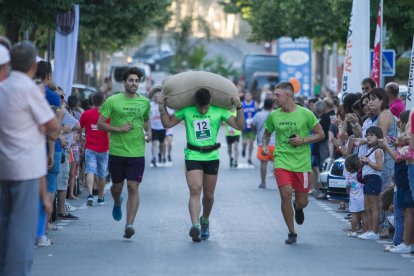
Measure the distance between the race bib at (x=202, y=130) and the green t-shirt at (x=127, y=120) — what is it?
2.27ft

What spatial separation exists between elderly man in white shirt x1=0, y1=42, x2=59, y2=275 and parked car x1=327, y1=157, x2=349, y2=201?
32.5 ft

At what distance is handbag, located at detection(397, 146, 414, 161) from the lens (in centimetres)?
1323

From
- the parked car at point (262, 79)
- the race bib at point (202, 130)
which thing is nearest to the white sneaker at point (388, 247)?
the race bib at point (202, 130)

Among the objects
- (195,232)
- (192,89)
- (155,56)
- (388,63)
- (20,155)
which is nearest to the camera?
(20,155)

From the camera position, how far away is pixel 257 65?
73688 mm

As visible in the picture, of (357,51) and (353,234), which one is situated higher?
(357,51)

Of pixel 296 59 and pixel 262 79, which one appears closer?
pixel 296 59

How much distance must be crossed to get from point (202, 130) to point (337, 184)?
4.93 metres

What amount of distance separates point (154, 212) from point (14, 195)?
9379 mm

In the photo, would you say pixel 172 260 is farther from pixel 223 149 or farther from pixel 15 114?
pixel 223 149

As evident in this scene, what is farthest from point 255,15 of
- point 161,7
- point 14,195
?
point 14,195

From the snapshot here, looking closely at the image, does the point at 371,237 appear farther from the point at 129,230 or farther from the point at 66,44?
the point at 66,44

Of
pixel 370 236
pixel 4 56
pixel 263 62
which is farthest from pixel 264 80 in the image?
pixel 4 56

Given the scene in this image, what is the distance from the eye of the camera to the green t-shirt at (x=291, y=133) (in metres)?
15.1
